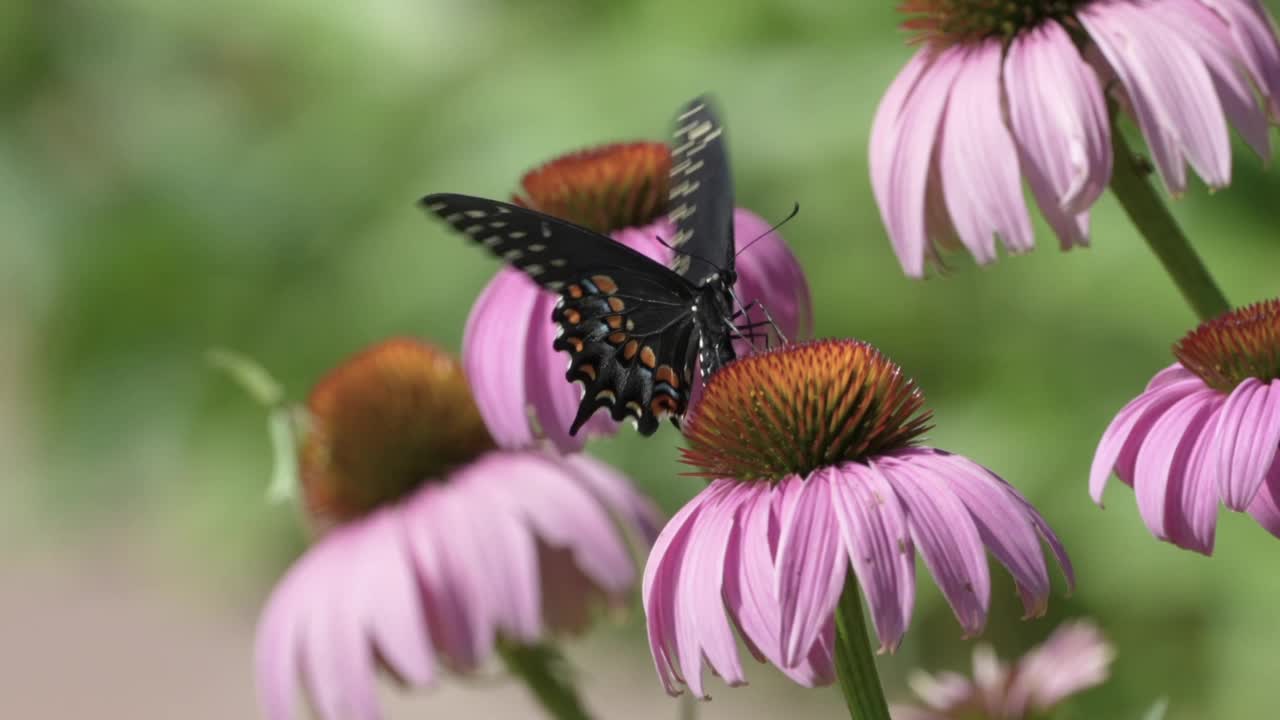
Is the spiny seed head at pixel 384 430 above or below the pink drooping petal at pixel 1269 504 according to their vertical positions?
above

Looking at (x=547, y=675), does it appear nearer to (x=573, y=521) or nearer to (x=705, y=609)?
(x=573, y=521)

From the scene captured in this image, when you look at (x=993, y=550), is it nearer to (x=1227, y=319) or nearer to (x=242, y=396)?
(x=1227, y=319)

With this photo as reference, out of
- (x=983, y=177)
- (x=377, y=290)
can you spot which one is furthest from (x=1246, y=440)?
(x=377, y=290)

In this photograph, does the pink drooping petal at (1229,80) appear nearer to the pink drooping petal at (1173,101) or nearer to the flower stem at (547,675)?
the pink drooping petal at (1173,101)

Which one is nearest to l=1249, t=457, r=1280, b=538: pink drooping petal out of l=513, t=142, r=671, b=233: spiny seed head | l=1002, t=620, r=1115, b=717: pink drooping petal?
l=1002, t=620, r=1115, b=717: pink drooping petal

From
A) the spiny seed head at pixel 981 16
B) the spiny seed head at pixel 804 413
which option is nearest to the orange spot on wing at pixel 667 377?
the spiny seed head at pixel 804 413
